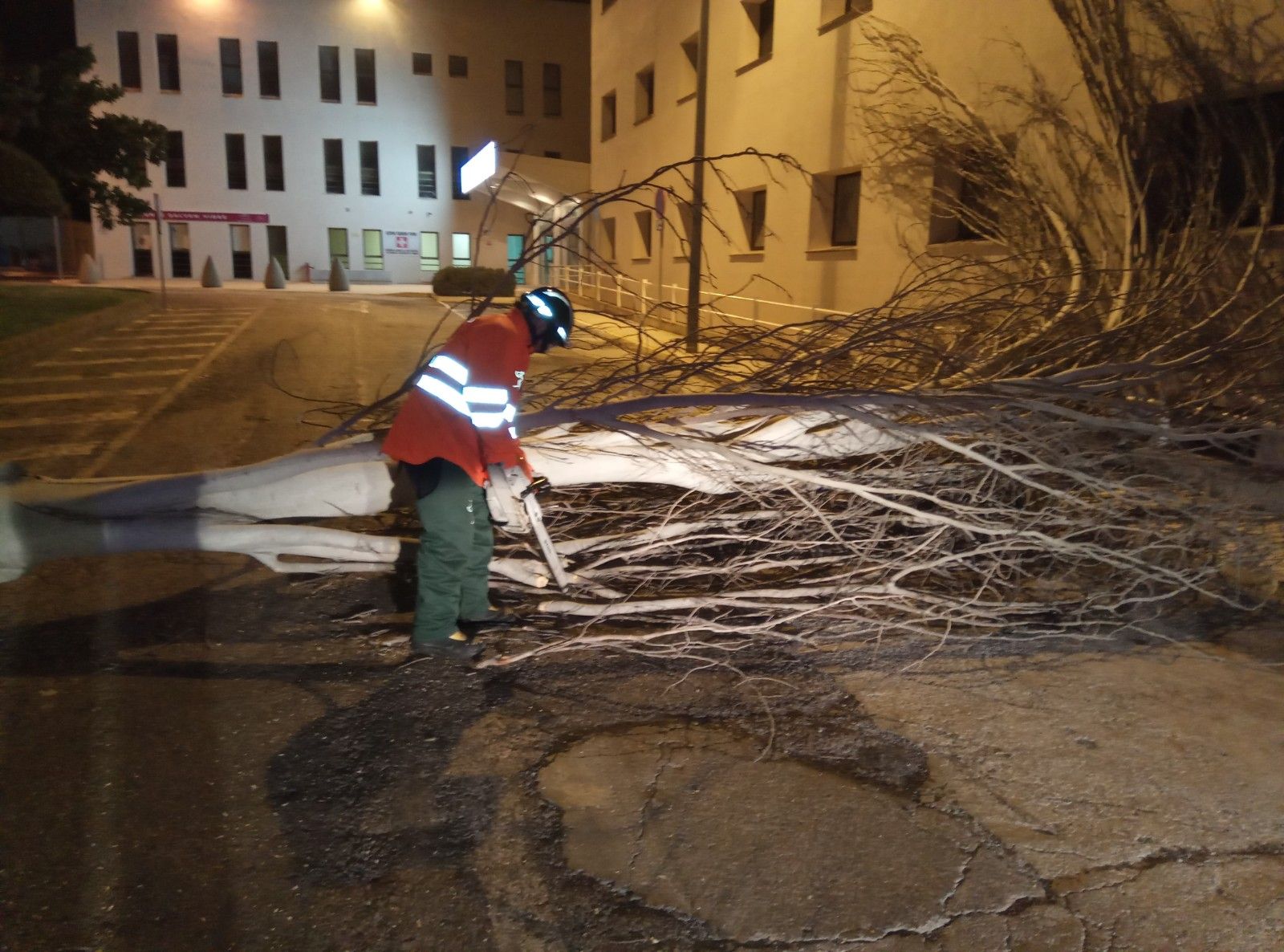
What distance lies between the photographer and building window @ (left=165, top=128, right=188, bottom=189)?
3791 cm

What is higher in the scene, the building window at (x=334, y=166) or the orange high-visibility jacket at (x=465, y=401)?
the building window at (x=334, y=166)

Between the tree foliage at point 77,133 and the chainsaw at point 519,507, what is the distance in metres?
26.4

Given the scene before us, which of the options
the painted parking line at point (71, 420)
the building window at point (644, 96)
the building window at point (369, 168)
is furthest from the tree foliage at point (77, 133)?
the painted parking line at point (71, 420)

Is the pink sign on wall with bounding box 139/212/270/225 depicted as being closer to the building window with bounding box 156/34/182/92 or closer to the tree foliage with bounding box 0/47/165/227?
the building window with bounding box 156/34/182/92

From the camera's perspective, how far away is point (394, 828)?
3.14 meters

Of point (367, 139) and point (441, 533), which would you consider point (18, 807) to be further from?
point (367, 139)

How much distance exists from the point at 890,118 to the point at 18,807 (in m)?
11.5

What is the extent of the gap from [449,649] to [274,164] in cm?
3949

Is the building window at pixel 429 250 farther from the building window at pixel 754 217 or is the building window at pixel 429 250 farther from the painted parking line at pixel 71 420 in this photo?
the painted parking line at pixel 71 420

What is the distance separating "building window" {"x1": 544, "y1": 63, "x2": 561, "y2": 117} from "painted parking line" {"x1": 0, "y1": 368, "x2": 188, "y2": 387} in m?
31.1

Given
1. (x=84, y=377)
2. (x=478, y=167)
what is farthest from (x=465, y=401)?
(x=478, y=167)

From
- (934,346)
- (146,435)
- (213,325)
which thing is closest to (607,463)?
(934,346)

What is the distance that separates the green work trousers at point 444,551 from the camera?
4254 mm

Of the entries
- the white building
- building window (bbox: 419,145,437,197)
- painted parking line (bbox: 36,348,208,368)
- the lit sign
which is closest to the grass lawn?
painted parking line (bbox: 36,348,208,368)
